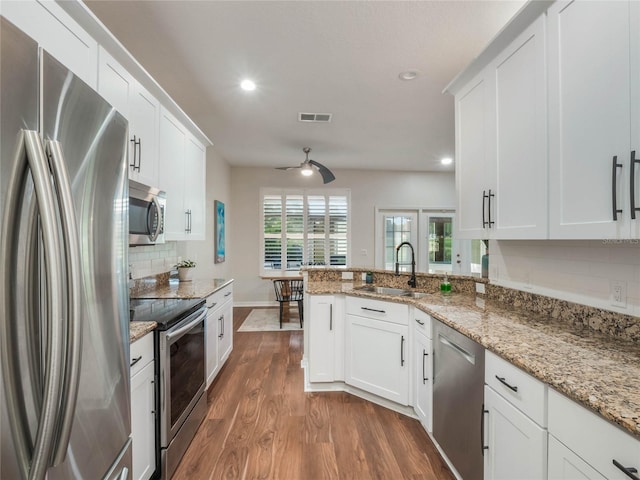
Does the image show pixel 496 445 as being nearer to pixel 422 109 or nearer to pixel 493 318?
pixel 493 318

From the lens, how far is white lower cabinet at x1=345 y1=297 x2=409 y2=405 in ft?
7.36

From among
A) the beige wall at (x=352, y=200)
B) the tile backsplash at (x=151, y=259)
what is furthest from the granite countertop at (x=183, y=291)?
the beige wall at (x=352, y=200)

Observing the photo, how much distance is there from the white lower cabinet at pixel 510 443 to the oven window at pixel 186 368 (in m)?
1.67

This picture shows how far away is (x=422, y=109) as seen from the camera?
3227 mm

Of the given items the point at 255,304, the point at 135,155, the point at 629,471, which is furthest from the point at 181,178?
the point at 255,304

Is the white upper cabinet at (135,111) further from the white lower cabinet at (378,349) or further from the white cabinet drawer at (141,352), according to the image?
the white lower cabinet at (378,349)

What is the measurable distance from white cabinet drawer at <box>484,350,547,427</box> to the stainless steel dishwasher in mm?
73

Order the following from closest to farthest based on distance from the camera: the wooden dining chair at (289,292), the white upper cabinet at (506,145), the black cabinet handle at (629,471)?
the black cabinet handle at (629,471), the white upper cabinet at (506,145), the wooden dining chair at (289,292)

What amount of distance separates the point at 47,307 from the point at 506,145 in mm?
2087

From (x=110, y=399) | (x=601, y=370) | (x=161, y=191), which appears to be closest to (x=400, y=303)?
(x=601, y=370)

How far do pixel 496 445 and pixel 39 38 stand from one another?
2540 millimetres

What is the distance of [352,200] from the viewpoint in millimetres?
6227

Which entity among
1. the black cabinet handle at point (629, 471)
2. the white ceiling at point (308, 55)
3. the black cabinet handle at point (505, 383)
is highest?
the white ceiling at point (308, 55)

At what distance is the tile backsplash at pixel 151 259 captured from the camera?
Answer: 261 centimetres
